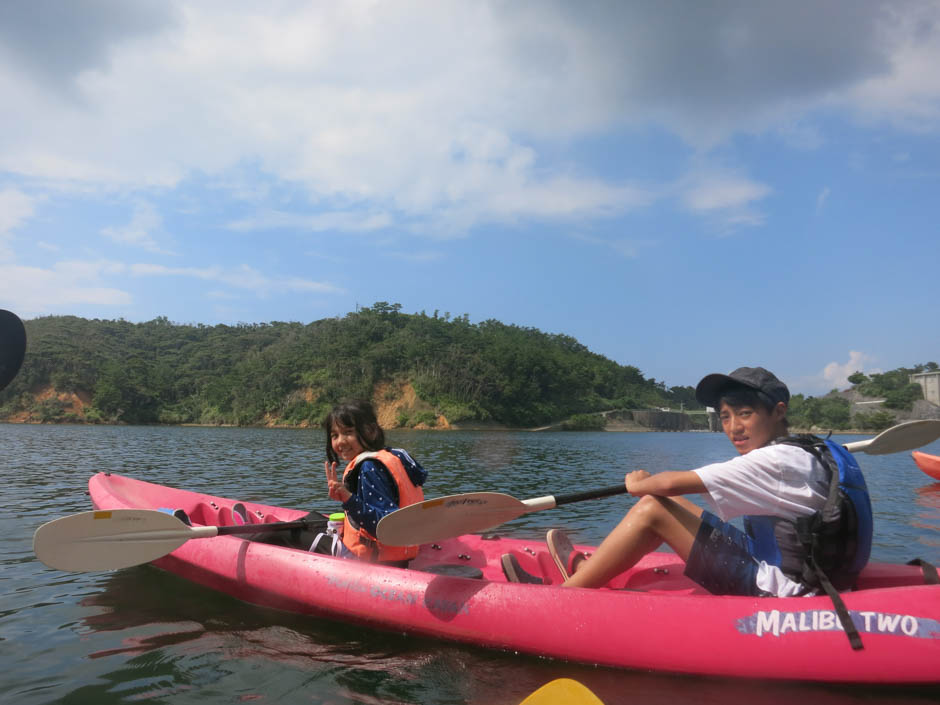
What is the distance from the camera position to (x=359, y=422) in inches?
150

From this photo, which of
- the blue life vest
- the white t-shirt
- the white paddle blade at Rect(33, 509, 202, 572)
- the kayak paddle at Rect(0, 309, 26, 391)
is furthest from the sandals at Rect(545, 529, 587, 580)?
the kayak paddle at Rect(0, 309, 26, 391)

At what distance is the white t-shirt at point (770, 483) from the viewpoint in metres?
2.56

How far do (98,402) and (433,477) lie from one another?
172 ft

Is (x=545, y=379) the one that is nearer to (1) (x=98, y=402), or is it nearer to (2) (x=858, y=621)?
(1) (x=98, y=402)

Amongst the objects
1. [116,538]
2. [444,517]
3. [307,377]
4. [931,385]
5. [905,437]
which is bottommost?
[116,538]

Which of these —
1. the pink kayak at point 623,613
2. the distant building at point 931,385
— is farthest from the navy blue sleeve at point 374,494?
the distant building at point 931,385

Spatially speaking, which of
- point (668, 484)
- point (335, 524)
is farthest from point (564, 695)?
point (335, 524)

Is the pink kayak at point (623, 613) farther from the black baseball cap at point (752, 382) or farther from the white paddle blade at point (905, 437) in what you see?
the white paddle blade at point (905, 437)

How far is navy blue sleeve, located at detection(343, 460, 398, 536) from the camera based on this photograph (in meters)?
3.56

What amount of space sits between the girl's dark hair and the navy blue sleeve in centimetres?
26

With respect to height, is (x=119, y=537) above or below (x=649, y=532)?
below

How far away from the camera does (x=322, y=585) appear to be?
148 inches

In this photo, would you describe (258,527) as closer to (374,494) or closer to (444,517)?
(374,494)

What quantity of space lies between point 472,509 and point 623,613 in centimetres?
104
